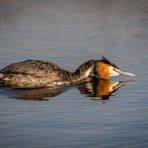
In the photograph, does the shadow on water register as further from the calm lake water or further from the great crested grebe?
the great crested grebe

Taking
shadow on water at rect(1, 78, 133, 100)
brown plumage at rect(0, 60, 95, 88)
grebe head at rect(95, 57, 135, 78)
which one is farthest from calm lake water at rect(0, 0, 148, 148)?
brown plumage at rect(0, 60, 95, 88)

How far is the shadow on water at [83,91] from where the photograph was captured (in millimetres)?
12992

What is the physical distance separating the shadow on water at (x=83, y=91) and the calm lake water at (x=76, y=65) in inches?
0.7

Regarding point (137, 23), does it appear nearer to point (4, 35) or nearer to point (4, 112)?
point (4, 35)

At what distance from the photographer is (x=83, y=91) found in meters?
13.7

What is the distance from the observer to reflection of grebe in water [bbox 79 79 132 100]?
13.3 meters

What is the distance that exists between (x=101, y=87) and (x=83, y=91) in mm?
708

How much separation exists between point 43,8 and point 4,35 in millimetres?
3735

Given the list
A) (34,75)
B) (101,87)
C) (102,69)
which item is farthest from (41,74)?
(102,69)

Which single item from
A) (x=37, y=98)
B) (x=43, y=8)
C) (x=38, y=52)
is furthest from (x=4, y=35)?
(x=37, y=98)

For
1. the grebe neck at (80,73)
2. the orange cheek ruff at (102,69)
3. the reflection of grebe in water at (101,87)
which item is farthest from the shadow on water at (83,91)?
the orange cheek ruff at (102,69)

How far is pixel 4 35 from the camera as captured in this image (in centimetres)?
1816

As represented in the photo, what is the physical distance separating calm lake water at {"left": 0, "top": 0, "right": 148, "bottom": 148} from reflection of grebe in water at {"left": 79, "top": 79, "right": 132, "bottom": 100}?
2cm

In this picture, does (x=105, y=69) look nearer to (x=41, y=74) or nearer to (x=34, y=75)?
(x=41, y=74)
